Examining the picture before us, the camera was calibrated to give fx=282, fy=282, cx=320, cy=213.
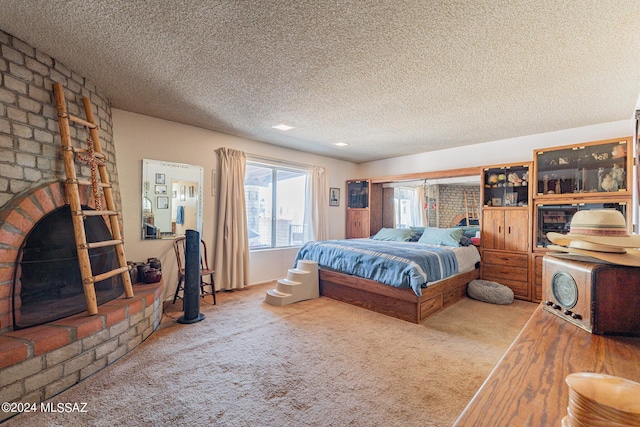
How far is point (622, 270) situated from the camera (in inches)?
35.2

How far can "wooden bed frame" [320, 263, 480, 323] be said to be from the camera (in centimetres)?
323

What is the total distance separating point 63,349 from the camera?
1935 millimetres

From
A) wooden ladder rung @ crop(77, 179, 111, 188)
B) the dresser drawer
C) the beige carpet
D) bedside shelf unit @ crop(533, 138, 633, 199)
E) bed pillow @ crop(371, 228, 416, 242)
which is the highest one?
bedside shelf unit @ crop(533, 138, 633, 199)

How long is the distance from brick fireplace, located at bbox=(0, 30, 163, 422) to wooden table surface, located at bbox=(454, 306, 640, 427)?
98.7 inches

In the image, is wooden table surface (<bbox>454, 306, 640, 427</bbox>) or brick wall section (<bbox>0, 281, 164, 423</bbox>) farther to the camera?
brick wall section (<bbox>0, 281, 164, 423</bbox>)

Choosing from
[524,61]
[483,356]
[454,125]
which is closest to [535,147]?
[454,125]

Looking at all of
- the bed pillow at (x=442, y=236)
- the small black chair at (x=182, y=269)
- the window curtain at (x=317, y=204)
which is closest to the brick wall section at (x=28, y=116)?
the small black chair at (x=182, y=269)

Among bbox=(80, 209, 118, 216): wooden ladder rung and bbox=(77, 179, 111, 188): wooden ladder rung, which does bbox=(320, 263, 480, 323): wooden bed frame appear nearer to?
bbox=(80, 209, 118, 216): wooden ladder rung

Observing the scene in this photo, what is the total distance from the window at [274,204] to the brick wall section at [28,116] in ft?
8.55

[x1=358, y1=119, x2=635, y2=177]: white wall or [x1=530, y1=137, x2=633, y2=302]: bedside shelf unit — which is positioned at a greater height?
[x1=358, y1=119, x2=635, y2=177]: white wall

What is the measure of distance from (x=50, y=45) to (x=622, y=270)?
3621 millimetres

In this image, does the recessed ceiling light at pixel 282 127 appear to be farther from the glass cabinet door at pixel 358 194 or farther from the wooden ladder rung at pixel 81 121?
the glass cabinet door at pixel 358 194

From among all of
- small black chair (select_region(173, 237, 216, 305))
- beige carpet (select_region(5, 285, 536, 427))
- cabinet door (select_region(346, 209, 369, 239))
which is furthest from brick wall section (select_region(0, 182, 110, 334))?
cabinet door (select_region(346, 209, 369, 239))

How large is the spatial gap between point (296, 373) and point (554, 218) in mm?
4015
